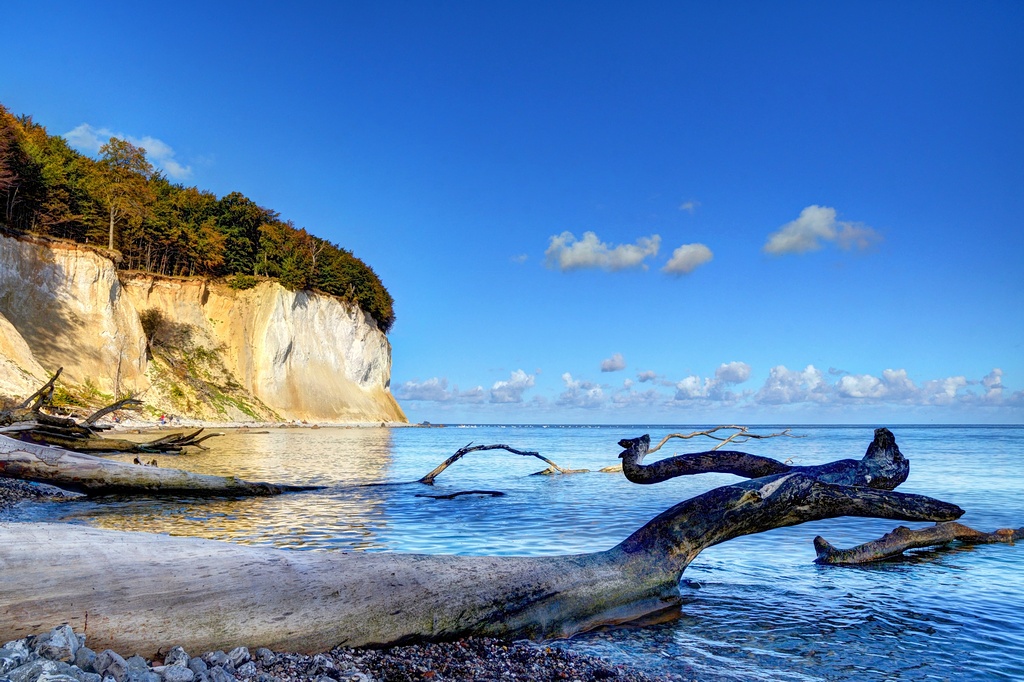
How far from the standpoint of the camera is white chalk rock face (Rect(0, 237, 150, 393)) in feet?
133

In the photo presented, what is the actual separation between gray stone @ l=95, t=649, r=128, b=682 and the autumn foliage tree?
4702 cm

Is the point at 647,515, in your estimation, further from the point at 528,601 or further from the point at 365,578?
the point at 365,578

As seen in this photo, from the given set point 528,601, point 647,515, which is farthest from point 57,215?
point 528,601

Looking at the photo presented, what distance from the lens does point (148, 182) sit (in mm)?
56344

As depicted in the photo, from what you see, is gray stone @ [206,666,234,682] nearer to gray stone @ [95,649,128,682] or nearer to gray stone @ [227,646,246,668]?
gray stone @ [227,646,246,668]

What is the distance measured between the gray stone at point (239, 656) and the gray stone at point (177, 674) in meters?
0.36

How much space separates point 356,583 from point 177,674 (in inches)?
50.4

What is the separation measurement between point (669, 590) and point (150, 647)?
13.7 ft

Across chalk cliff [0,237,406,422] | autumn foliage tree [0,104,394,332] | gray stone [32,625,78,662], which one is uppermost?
autumn foliage tree [0,104,394,332]

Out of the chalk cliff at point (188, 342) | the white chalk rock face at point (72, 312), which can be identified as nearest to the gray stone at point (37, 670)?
the chalk cliff at point (188, 342)

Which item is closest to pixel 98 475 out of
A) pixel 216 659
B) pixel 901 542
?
pixel 216 659

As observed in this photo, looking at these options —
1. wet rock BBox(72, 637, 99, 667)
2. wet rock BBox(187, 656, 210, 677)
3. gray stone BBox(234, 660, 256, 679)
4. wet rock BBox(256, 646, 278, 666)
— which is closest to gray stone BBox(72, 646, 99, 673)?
wet rock BBox(72, 637, 99, 667)

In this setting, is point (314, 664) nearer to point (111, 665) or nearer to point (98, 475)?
point (111, 665)

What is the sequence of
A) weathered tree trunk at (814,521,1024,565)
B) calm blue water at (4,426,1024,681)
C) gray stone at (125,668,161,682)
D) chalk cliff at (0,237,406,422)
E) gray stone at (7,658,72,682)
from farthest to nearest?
chalk cliff at (0,237,406,422), weathered tree trunk at (814,521,1024,565), calm blue water at (4,426,1024,681), gray stone at (125,668,161,682), gray stone at (7,658,72,682)
